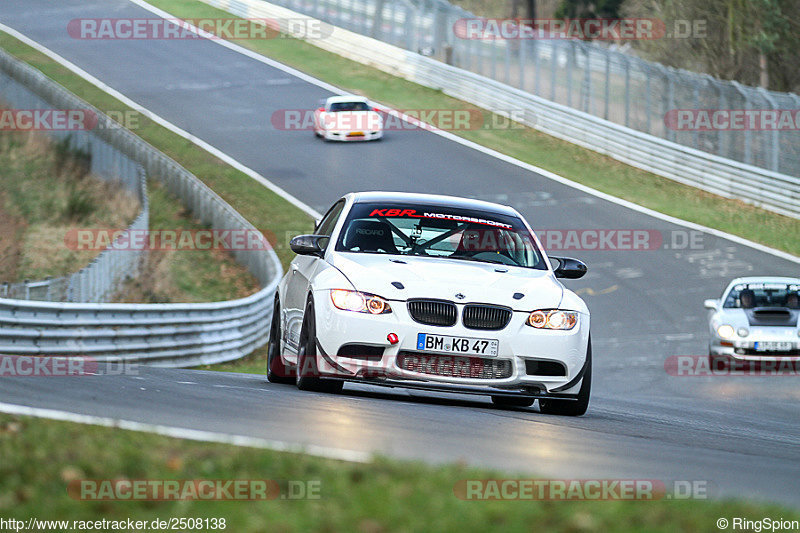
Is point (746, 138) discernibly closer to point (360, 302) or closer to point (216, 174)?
point (216, 174)

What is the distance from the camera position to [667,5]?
45.8 metres

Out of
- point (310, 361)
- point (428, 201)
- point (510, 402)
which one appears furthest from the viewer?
point (510, 402)

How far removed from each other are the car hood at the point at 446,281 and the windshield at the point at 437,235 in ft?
1.14

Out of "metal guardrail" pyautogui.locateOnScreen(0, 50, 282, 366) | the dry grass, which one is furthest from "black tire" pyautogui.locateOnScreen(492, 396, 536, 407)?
the dry grass

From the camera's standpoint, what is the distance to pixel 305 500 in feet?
15.9

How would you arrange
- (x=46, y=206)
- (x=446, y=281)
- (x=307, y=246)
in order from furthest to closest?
(x=46, y=206) < (x=307, y=246) < (x=446, y=281)

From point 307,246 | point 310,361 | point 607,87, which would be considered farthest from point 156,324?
point 607,87

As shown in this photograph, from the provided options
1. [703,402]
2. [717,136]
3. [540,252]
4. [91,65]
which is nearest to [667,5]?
[717,136]

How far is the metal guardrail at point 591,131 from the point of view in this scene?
3200 centimetres

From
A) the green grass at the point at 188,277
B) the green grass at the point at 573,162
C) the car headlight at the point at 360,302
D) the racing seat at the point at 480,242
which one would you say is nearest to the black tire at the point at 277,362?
the racing seat at the point at 480,242

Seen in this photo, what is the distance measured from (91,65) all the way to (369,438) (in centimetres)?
4125

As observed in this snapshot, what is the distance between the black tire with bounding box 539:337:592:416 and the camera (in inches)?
387

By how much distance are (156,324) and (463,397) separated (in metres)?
5.63

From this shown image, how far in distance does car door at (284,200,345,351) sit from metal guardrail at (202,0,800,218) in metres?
22.2
